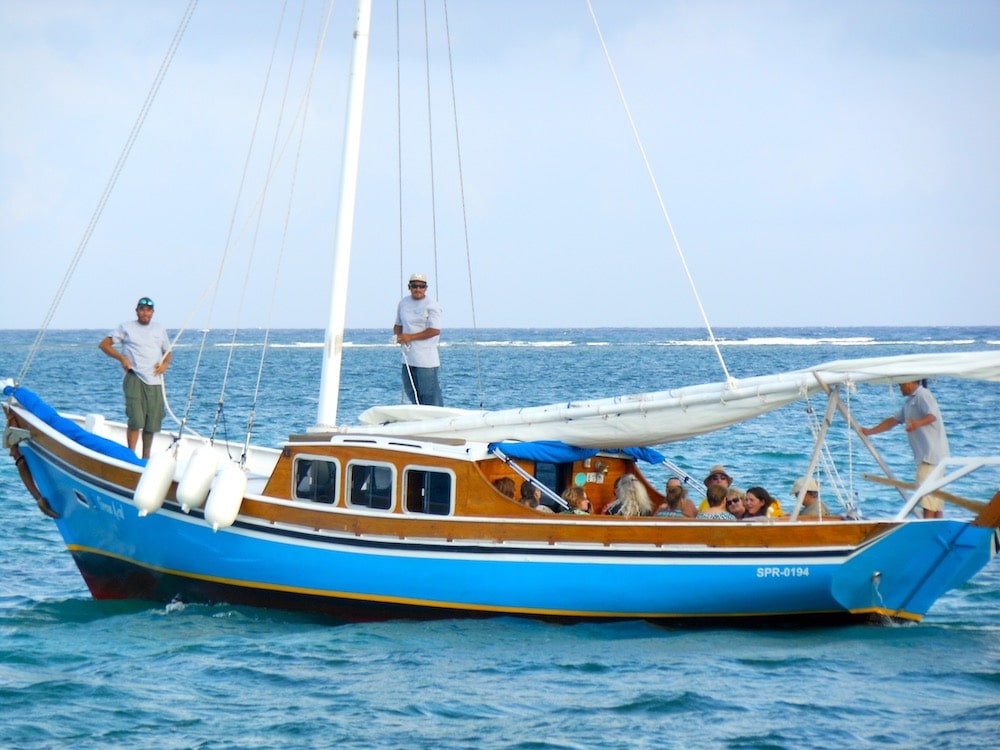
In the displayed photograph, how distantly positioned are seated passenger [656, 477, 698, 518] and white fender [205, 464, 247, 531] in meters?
4.38

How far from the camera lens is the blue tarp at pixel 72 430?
1464 centimetres

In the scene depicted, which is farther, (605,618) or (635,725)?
(605,618)

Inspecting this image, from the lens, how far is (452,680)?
1134 cm

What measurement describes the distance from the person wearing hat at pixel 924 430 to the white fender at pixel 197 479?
6.73 m

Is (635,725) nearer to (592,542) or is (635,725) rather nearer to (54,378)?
(592,542)

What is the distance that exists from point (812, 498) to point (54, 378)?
54.7m

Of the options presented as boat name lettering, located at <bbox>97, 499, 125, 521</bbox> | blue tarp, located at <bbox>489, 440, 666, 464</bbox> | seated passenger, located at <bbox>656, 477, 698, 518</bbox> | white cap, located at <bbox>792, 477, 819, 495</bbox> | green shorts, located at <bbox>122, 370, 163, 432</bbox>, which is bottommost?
boat name lettering, located at <bbox>97, 499, 125, 521</bbox>

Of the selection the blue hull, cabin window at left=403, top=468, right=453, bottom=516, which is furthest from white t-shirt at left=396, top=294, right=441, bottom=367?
the blue hull

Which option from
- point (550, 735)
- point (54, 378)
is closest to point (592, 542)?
point (550, 735)

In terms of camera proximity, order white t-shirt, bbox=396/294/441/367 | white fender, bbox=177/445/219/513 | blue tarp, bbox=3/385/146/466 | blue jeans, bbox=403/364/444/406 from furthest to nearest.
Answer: blue jeans, bbox=403/364/444/406 → white t-shirt, bbox=396/294/441/367 → blue tarp, bbox=3/385/146/466 → white fender, bbox=177/445/219/513

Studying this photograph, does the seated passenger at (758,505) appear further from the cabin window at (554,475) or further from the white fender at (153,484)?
the white fender at (153,484)

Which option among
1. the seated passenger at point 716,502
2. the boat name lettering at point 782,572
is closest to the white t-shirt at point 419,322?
the seated passenger at point 716,502

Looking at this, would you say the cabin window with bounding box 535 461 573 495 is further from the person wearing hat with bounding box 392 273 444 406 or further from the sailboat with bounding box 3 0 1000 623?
the person wearing hat with bounding box 392 273 444 406

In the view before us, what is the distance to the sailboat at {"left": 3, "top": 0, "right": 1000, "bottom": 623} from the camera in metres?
12.4
